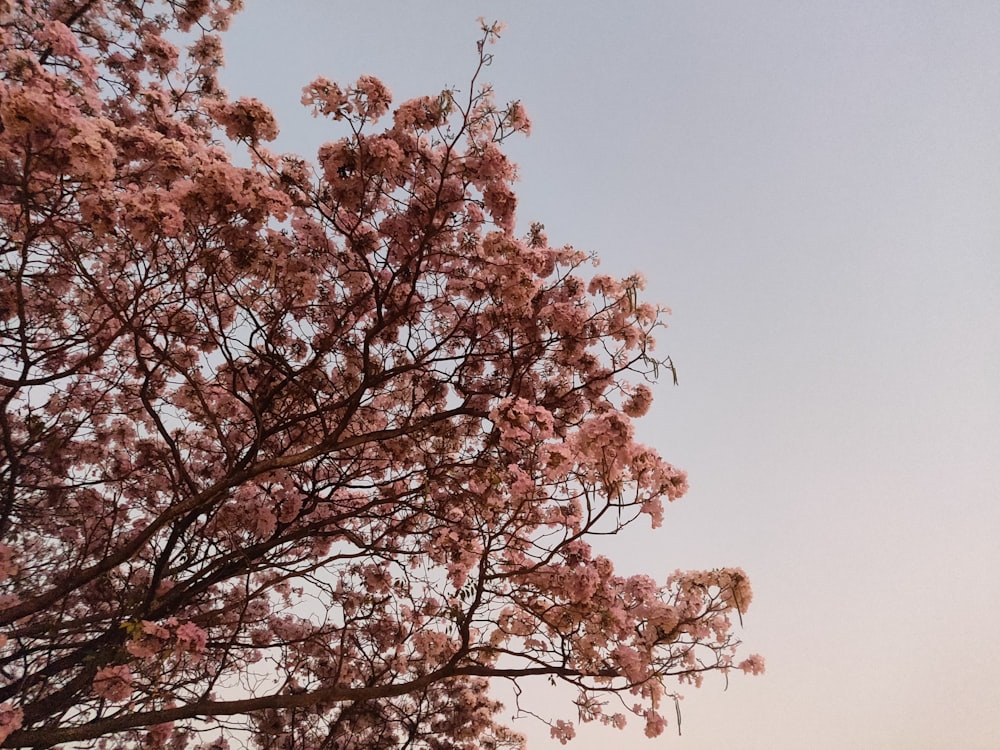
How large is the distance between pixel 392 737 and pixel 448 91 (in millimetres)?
7754

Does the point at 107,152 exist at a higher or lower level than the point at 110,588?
higher

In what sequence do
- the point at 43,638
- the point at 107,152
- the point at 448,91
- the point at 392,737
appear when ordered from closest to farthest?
the point at 107,152, the point at 448,91, the point at 43,638, the point at 392,737

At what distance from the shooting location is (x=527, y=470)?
4.52 meters

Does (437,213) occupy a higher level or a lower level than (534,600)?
higher

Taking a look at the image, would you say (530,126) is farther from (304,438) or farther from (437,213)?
(304,438)

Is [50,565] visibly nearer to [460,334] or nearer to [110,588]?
[110,588]

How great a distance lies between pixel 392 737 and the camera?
769 cm

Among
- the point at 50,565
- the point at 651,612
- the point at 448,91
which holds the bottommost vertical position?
the point at 651,612

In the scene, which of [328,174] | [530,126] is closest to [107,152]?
[328,174]

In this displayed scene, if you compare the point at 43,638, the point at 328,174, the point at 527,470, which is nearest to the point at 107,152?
the point at 328,174

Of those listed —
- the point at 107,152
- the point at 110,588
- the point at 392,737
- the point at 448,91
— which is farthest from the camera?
the point at 392,737

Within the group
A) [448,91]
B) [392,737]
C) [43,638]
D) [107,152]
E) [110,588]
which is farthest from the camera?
[392,737]

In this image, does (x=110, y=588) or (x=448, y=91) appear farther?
(x=110, y=588)

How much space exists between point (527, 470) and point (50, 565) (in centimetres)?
492
